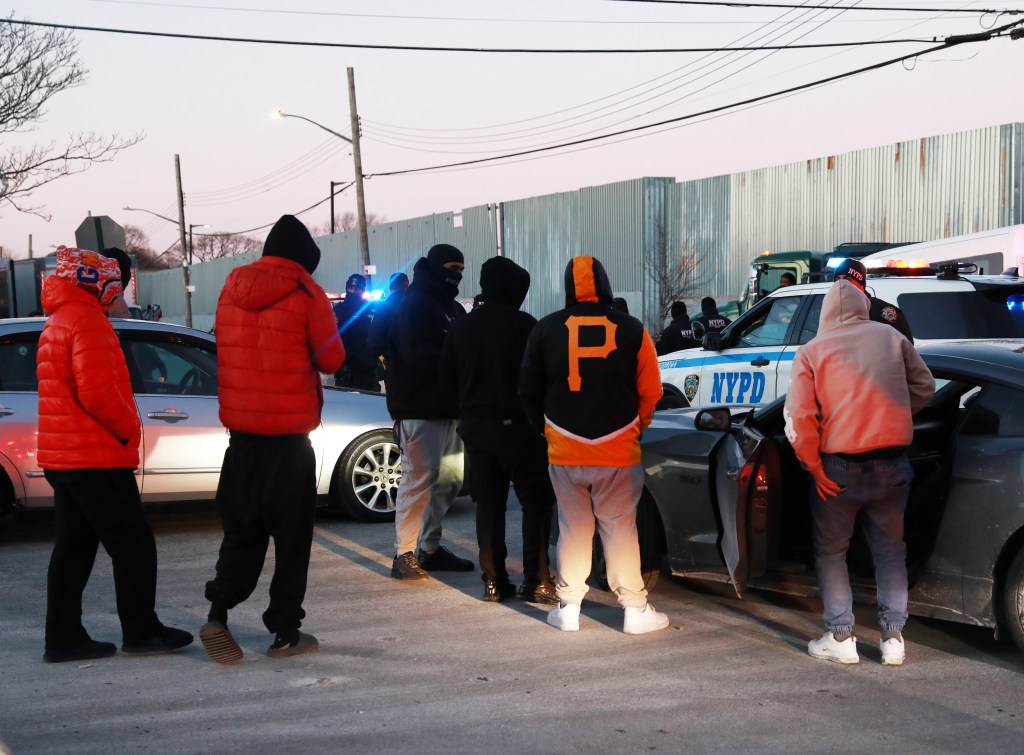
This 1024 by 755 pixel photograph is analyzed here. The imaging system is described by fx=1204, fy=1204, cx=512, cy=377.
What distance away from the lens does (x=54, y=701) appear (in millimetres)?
4914

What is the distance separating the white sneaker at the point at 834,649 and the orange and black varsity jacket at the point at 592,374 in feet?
3.98

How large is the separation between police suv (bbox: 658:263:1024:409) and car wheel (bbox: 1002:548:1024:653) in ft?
12.4

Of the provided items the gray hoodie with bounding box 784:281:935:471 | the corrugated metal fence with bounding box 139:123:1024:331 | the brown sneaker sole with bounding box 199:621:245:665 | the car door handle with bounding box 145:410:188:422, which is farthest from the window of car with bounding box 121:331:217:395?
the corrugated metal fence with bounding box 139:123:1024:331

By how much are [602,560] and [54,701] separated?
2.89 meters

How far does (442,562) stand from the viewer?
289 inches

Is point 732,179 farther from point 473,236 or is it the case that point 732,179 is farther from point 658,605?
point 658,605

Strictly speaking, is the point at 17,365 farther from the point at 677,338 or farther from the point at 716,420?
the point at 677,338

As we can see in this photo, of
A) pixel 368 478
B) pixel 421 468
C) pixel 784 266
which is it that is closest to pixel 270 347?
pixel 421 468

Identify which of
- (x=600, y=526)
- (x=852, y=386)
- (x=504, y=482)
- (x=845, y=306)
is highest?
(x=845, y=306)

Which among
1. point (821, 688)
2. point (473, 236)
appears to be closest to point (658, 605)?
point (821, 688)

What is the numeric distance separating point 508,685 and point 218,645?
135 centimetres

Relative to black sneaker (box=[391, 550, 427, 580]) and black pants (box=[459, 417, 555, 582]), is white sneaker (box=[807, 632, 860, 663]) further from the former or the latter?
black sneaker (box=[391, 550, 427, 580])

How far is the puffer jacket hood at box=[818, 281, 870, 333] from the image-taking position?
5.33m

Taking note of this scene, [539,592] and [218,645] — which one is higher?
[218,645]
